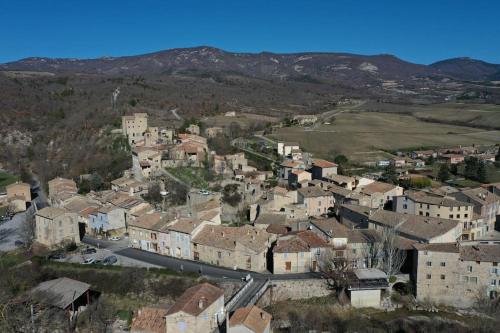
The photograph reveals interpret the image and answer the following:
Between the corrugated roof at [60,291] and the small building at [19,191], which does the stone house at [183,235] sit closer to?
the corrugated roof at [60,291]

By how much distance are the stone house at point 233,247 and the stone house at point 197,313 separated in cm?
663

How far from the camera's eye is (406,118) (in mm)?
128500

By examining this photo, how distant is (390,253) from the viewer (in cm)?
3316

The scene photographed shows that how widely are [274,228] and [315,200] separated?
8.72 m

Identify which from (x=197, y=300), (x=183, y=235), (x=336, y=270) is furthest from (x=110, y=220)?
(x=336, y=270)

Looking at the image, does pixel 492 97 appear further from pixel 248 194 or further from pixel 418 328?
pixel 418 328

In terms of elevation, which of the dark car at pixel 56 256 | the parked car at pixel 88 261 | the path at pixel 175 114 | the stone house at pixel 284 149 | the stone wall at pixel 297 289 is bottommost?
the stone wall at pixel 297 289

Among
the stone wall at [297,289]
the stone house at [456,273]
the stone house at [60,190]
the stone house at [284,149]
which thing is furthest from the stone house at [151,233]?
the stone house at [284,149]

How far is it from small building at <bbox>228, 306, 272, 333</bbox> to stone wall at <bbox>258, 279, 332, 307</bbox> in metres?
4.92

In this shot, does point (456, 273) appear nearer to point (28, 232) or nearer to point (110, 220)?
point (110, 220)

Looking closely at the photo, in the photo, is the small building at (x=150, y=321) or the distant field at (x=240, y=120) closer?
the small building at (x=150, y=321)

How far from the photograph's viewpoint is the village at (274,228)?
106 feet

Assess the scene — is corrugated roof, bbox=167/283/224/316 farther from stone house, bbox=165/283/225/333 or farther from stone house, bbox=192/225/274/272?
stone house, bbox=192/225/274/272

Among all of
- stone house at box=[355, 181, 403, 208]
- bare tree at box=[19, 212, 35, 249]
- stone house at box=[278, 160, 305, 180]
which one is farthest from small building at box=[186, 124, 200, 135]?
stone house at box=[355, 181, 403, 208]
